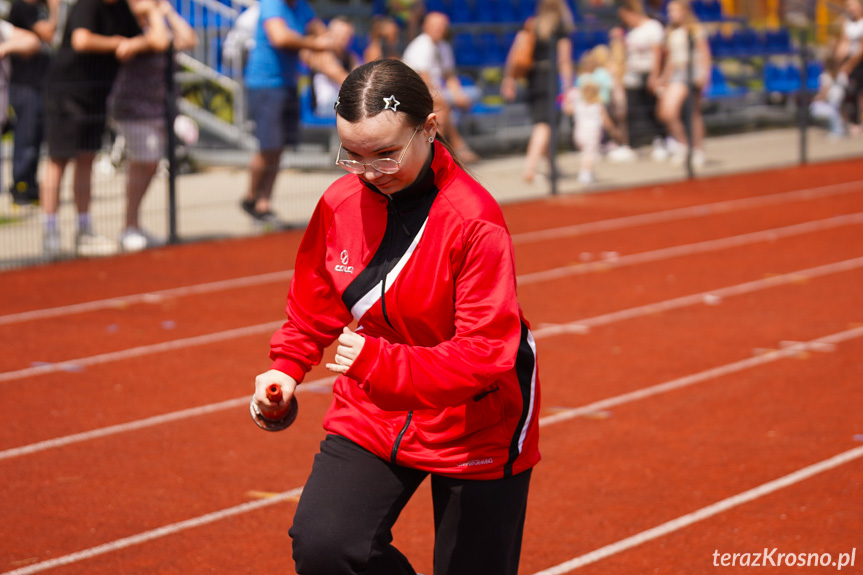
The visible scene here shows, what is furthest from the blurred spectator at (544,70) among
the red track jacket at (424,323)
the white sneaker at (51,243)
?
the red track jacket at (424,323)

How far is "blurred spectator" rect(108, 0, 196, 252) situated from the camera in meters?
10.1

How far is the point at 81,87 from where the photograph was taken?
9727mm

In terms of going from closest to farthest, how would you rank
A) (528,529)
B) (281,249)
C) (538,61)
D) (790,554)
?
(790,554), (528,529), (281,249), (538,61)

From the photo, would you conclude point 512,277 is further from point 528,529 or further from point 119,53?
point 119,53

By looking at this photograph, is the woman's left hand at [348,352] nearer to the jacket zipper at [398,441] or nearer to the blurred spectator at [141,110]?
the jacket zipper at [398,441]

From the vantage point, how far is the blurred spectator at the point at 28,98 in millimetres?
11203

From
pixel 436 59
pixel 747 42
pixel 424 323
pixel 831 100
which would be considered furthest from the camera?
pixel 747 42

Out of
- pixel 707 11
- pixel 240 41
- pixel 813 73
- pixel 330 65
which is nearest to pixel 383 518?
pixel 330 65

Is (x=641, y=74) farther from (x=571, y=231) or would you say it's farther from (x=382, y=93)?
(x=382, y=93)

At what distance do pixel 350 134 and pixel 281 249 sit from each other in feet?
25.9

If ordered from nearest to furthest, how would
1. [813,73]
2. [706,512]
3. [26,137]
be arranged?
[706,512] → [26,137] → [813,73]

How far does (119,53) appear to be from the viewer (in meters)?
9.72

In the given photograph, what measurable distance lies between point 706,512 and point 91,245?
22.5 feet

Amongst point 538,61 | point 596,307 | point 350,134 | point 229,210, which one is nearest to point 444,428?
point 350,134
